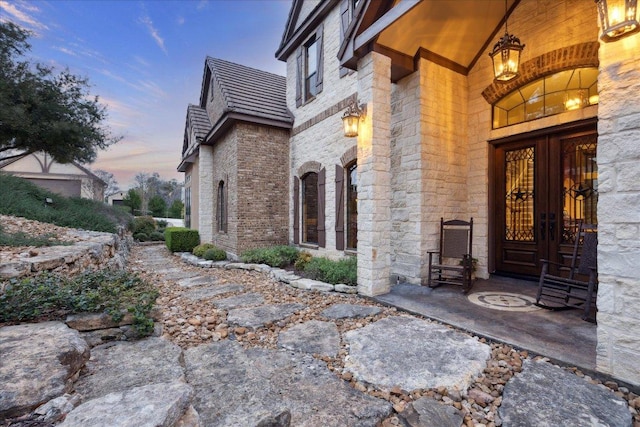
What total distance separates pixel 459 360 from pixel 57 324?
3.24 m

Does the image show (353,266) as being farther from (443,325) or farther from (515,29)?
(515,29)

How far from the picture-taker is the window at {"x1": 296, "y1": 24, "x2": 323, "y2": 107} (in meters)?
7.71

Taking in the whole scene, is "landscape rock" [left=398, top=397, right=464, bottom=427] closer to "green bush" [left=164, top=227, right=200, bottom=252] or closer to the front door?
the front door

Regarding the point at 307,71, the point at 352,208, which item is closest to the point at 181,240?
the point at 352,208

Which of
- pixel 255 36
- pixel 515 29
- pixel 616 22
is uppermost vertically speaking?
pixel 255 36

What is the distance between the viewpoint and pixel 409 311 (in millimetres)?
3586

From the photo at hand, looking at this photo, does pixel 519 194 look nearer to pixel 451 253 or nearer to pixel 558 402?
pixel 451 253

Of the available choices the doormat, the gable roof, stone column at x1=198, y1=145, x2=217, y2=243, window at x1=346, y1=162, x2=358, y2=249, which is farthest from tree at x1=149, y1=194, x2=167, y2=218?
the doormat

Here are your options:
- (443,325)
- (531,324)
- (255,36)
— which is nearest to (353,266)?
(443,325)

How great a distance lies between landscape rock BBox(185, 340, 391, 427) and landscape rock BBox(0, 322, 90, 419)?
722mm

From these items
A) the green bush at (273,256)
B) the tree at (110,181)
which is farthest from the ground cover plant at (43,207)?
the tree at (110,181)

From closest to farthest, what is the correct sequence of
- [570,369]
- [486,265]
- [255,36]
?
1. [570,369]
2. [486,265]
3. [255,36]

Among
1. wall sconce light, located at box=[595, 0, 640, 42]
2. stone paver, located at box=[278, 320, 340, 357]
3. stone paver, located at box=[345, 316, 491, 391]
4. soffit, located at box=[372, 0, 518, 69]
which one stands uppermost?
soffit, located at box=[372, 0, 518, 69]

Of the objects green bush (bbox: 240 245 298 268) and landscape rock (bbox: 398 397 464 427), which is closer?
landscape rock (bbox: 398 397 464 427)
